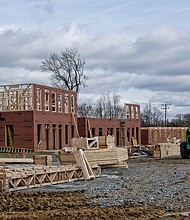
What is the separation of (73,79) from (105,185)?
5439 cm

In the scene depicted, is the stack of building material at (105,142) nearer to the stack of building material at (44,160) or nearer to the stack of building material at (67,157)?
the stack of building material at (44,160)

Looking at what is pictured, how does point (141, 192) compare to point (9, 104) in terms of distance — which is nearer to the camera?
point (141, 192)

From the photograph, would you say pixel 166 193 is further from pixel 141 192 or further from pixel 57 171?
pixel 57 171

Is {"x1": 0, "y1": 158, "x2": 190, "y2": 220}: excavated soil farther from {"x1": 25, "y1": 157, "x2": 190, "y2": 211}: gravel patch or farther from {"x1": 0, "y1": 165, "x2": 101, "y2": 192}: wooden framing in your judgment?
{"x1": 0, "y1": 165, "x2": 101, "y2": 192}: wooden framing

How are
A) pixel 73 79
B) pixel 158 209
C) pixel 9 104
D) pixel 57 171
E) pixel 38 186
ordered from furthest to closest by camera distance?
pixel 73 79, pixel 9 104, pixel 57 171, pixel 38 186, pixel 158 209

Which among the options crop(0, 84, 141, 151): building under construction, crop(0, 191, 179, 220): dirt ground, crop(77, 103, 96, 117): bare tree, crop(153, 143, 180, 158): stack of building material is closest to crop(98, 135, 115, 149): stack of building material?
crop(0, 191, 179, 220): dirt ground

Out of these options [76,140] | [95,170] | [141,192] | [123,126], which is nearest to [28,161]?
[76,140]

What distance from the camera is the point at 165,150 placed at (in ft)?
125

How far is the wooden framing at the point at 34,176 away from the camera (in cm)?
1644

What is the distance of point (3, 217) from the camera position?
35.7 ft

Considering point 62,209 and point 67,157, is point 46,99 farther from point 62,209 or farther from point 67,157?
point 62,209

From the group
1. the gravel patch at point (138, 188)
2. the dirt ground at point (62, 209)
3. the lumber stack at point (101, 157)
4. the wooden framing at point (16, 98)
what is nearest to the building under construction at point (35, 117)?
the wooden framing at point (16, 98)

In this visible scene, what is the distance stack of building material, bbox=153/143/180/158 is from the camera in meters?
36.5

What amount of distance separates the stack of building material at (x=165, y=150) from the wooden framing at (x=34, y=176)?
15.9 m
